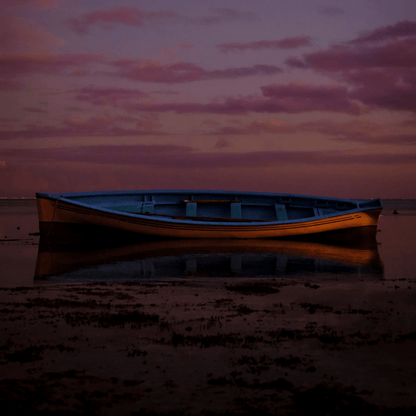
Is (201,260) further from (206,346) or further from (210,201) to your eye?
(206,346)

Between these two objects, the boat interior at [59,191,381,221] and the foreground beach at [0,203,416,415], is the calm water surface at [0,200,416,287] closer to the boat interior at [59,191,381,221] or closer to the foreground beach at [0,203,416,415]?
the foreground beach at [0,203,416,415]

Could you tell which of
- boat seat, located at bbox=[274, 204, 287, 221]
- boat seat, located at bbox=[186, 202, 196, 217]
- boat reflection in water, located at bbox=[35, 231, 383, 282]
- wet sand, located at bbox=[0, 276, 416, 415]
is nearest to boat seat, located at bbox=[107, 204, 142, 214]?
boat seat, located at bbox=[186, 202, 196, 217]

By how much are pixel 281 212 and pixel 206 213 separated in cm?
481

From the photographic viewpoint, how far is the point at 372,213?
2806cm

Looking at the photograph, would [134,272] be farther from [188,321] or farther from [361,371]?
[361,371]

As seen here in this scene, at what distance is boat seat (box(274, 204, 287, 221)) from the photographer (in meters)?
31.1

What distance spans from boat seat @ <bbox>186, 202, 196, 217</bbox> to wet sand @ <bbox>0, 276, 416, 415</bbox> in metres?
19.2

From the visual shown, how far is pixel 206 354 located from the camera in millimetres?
6598

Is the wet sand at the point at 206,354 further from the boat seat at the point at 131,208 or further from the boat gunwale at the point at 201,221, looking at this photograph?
the boat seat at the point at 131,208

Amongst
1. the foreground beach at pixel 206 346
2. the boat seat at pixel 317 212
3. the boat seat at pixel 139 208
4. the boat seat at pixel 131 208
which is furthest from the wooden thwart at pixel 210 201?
the foreground beach at pixel 206 346

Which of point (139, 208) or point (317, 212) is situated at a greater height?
point (139, 208)

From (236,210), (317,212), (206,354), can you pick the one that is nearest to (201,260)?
(236,210)

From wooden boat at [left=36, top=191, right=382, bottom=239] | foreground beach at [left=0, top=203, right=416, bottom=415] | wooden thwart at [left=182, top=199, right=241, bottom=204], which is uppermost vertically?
wooden thwart at [left=182, top=199, right=241, bottom=204]

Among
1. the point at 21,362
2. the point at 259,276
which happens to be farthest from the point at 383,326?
the point at 259,276
